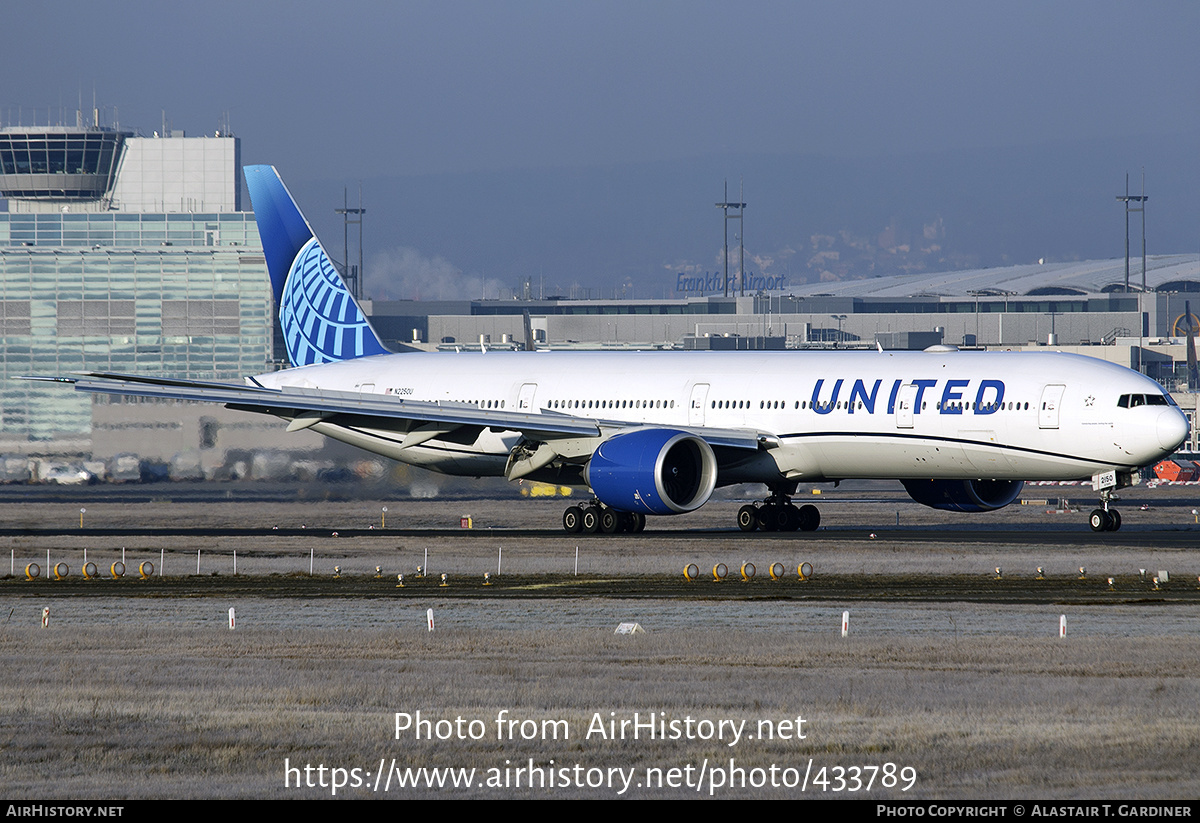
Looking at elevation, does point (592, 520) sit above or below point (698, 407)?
below

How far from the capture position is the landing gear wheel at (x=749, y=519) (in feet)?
137

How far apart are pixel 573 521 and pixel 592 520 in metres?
0.56

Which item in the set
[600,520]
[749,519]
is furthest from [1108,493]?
[600,520]

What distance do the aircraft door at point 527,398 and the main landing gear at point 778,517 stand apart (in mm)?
6599

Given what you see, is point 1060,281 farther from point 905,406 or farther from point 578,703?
point 578,703

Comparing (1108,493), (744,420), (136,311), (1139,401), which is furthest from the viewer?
(136,311)

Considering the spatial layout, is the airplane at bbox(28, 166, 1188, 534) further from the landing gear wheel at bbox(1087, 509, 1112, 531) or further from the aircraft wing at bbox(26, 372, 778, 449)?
the landing gear wheel at bbox(1087, 509, 1112, 531)

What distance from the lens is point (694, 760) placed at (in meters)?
13.2

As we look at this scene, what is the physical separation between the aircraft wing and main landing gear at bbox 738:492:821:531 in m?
2.54

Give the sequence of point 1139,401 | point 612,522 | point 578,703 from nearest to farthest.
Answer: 1. point 578,703
2. point 1139,401
3. point 612,522

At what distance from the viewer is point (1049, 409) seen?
121 ft

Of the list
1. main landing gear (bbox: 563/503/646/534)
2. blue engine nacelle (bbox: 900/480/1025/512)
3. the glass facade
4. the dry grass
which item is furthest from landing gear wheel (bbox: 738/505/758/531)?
the glass facade
